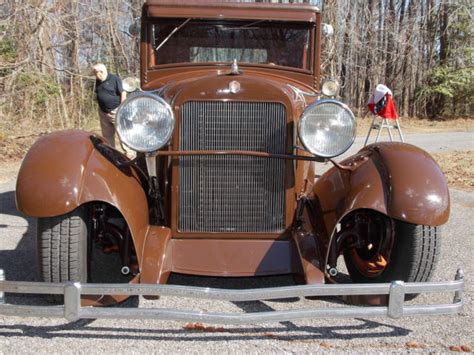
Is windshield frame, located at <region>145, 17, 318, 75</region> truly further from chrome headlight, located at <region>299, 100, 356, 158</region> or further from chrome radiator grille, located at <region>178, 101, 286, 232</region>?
chrome headlight, located at <region>299, 100, 356, 158</region>

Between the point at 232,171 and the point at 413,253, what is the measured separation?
48.0 inches

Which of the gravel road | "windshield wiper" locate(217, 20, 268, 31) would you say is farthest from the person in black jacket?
the gravel road

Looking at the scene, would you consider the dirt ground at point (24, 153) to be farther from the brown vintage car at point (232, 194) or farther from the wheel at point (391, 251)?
the brown vintage car at point (232, 194)

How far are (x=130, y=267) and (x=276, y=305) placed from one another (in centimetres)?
94

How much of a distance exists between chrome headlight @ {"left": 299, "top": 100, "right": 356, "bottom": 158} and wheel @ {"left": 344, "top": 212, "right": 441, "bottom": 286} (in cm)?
63

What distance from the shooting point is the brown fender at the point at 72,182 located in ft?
9.51

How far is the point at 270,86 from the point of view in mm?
3266

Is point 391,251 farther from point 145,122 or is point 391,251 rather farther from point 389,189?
point 145,122

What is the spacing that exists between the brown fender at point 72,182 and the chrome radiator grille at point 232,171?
1.07 feet

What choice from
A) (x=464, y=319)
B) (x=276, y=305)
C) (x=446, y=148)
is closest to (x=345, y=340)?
(x=276, y=305)

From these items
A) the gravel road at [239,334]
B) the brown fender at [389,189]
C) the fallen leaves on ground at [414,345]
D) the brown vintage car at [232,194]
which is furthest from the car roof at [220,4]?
the fallen leaves on ground at [414,345]

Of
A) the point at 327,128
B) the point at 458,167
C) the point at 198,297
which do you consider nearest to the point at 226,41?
the point at 327,128

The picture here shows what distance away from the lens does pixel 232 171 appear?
10.8 ft

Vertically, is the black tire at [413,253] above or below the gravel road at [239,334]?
above
